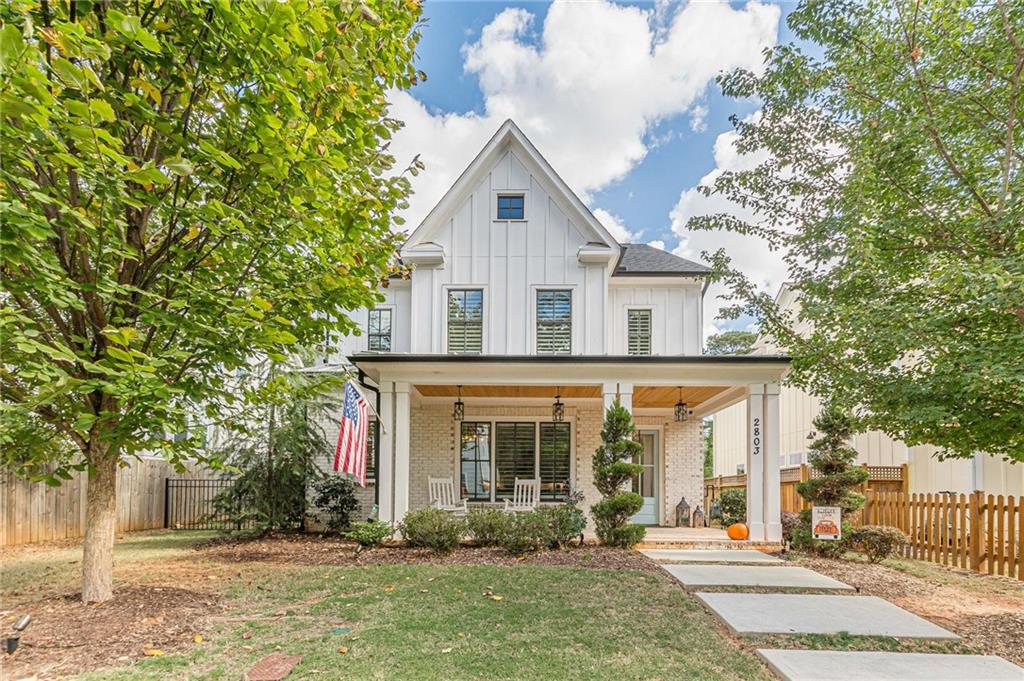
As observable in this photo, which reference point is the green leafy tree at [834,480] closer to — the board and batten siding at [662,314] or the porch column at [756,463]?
the porch column at [756,463]

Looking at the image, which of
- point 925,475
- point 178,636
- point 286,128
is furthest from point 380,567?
point 925,475

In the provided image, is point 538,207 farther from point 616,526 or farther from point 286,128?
point 286,128

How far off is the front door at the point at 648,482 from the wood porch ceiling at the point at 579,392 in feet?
3.27

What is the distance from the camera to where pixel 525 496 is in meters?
12.8

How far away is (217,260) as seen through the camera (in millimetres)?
5562

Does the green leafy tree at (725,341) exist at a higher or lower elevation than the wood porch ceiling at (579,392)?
higher

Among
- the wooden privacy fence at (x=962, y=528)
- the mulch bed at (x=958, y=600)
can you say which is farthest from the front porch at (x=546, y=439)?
the mulch bed at (x=958, y=600)

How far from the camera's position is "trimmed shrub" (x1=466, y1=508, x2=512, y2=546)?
31.5 feet

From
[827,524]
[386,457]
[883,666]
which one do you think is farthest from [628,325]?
[883,666]

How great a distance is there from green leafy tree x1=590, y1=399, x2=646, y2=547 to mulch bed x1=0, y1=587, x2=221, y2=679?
6003mm

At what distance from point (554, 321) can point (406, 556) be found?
614cm

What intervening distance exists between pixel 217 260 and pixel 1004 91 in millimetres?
7751

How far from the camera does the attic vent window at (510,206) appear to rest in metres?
13.4

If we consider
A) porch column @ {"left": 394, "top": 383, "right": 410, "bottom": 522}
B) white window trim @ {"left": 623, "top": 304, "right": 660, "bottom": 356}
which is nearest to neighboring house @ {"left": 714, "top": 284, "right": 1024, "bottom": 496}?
white window trim @ {"left": 623, "top": 304, "right": 660, "bottom": 356}
